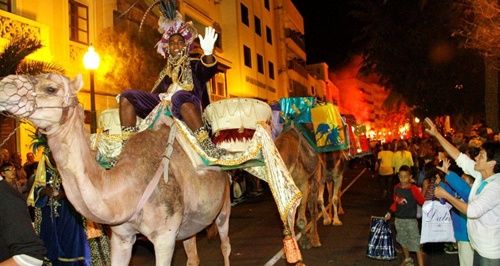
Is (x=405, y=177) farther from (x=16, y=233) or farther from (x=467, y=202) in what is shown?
(x=16, y=233)

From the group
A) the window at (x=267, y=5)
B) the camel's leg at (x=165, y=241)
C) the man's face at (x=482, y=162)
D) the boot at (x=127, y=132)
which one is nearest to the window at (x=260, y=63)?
the window at (x=267, y=5)

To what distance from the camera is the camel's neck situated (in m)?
4.11

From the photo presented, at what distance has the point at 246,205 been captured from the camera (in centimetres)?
1877

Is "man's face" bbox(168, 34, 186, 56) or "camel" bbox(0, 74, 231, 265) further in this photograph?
"man's face" bbox(168, 34, 186, 56)

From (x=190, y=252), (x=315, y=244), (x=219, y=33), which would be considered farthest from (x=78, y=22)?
(x=219, y=33)

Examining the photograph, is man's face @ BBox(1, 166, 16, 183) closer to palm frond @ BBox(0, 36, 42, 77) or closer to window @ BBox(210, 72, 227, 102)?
palm frond @ BBox(0, 36, 42, 77)

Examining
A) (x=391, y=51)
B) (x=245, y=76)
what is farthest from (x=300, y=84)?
(x=391, y=51)

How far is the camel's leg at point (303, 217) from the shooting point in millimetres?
9906

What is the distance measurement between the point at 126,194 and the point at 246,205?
14347mm

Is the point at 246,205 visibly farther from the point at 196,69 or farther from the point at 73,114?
the point at 73,114

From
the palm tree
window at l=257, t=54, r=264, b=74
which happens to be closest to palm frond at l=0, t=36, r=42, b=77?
the palm tree

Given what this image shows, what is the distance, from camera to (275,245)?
10.9m

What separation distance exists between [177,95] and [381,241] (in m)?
4.81

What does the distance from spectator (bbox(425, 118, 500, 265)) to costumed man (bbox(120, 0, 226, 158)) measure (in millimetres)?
2764
